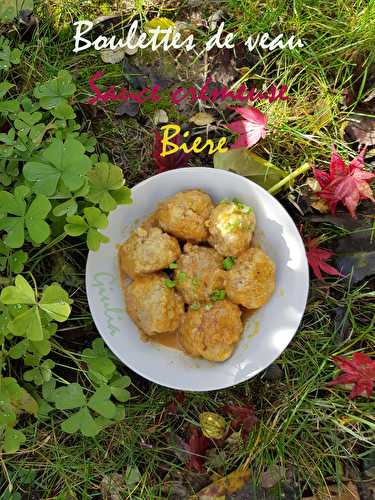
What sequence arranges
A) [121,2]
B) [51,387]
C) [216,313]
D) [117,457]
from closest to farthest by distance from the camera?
[216,313]
[51,387]
[117,457]
[121,2]

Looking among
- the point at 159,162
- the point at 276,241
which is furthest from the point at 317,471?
the point at 159,162

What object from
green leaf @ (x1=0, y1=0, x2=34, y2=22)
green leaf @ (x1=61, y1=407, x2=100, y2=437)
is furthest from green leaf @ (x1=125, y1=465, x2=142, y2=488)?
green leaf @ (x1=0, y1=0, x2=34, y2=22)

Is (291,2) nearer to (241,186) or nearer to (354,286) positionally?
(241,186)

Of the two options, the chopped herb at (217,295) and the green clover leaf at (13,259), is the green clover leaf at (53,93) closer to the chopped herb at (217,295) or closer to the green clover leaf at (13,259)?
the green clover leaf at (13,259)

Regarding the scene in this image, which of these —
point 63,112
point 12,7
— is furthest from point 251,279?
point 12,7

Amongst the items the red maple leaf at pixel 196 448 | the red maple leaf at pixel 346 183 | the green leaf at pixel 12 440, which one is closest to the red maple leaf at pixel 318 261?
the red maple leaf at pixel 346 183

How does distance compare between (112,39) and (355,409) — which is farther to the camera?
(112,39)
